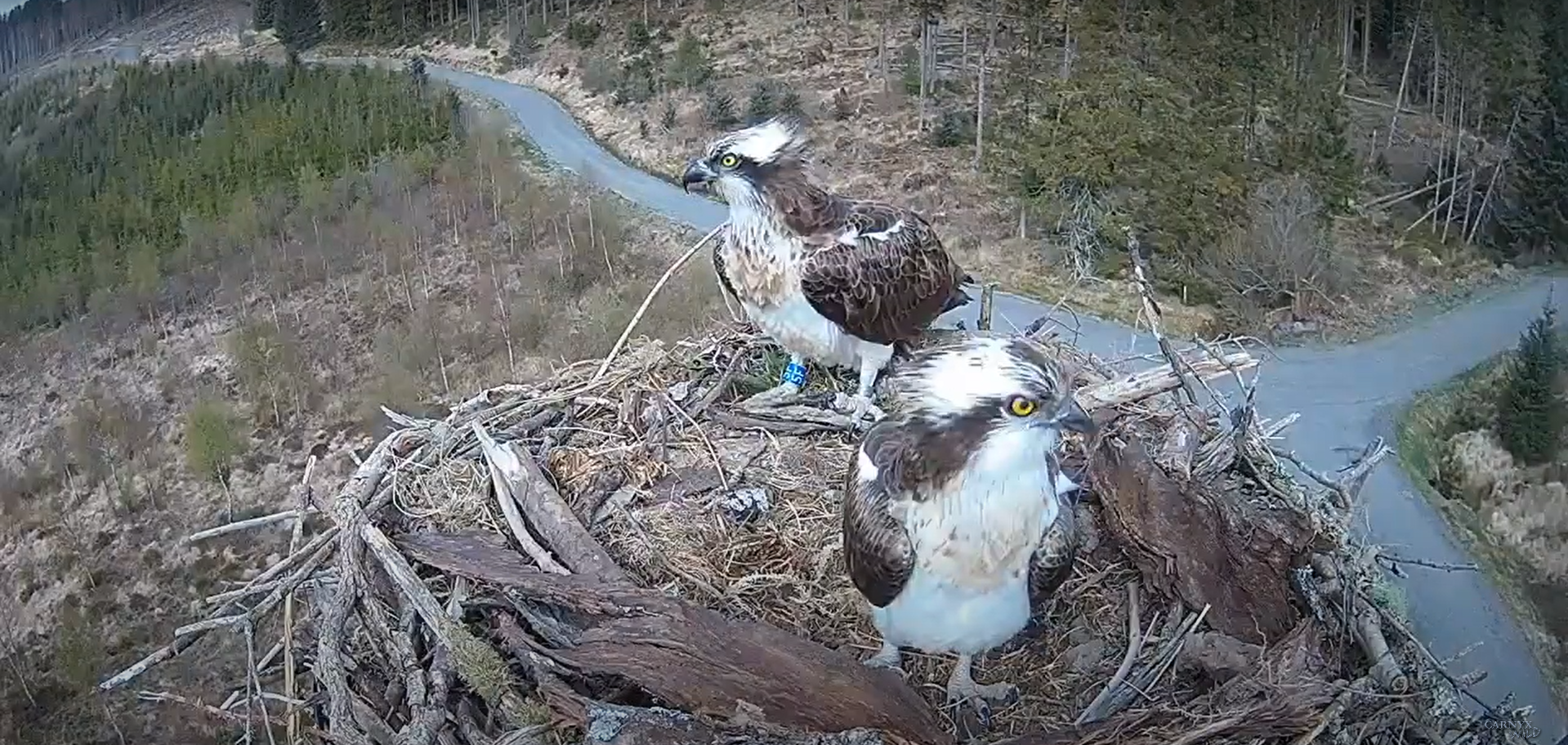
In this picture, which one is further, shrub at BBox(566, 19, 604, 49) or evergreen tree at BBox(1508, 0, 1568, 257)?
shrub at BBox(566, 19, 604, 49)

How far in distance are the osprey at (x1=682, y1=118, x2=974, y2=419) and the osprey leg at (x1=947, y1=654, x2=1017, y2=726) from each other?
1375mm

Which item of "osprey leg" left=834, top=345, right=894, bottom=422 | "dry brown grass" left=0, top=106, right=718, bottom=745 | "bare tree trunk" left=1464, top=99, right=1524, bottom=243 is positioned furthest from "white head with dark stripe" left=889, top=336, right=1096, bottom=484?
"bare tree trunk" left=1464, top=99, right=1524, bottom=243

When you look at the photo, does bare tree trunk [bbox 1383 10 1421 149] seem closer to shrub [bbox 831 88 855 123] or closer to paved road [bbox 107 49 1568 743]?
paved road [bbox 107 49 1568 743]

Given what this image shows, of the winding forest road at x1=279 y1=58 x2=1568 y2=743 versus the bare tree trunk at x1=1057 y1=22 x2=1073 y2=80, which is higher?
the bare tree trunk at x1=1057 y1=22 x2=1073 y2=80

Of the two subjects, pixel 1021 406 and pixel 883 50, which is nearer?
pixel 1021 406

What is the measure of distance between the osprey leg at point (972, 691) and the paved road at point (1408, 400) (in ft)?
6.56

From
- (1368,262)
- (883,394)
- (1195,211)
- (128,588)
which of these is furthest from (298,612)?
(1368,262)

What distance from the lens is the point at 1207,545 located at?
3703mm

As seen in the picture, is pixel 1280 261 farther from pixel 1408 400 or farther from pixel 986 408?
pixel 986 408

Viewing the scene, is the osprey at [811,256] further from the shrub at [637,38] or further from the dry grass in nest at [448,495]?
the shrub at [637,38]

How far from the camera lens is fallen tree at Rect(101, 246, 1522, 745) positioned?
3186mm

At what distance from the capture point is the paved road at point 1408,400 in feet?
18.5

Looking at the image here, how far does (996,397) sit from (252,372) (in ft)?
44.0

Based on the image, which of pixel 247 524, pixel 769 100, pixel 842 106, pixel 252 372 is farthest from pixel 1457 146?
pixel 252 372
